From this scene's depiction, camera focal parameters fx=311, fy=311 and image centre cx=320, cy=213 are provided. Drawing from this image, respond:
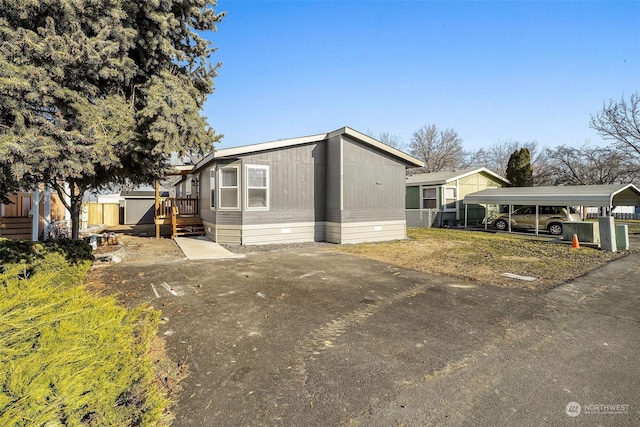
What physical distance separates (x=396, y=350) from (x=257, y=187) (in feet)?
28.6

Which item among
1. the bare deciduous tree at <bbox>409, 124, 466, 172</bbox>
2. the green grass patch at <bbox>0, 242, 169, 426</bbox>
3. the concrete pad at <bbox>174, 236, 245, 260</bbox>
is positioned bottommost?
the concrete pad at <bbox>174, 236, 245, 260</bbox>

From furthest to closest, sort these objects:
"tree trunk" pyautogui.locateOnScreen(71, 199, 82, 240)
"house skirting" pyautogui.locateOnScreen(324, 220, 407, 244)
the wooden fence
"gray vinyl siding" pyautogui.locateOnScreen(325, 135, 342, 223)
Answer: the wooden fence < "house skirting" pyautogui.locateOnScreen(324, 220, 407, 244) < "gray vinyl siding" pyautogui.locateOnScreen(325, 135, 342, 223) < "tree trunk" pyautogui.locateOnScreen(71, 199, 82, 240)

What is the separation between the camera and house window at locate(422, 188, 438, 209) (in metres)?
19.8

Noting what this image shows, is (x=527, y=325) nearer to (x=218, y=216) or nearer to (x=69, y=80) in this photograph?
(x=69, y=80)

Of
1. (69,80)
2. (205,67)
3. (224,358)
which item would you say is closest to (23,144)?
(69,80)

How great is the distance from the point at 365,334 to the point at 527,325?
2.24m

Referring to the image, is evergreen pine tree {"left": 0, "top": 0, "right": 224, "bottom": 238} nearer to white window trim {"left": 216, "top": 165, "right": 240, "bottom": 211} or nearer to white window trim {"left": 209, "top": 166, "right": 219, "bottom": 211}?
white window trim {"left": 216, "top": 165, "right": 240, "bottom": 211}

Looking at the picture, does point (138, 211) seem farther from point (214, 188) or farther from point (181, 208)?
point (214, 188)

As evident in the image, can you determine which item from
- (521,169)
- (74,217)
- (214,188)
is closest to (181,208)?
(214,188)

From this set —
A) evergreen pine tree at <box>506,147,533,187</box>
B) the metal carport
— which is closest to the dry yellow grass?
the metal carport

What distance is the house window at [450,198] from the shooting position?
64.4ft

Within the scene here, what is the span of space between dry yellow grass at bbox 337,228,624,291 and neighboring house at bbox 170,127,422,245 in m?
1.43

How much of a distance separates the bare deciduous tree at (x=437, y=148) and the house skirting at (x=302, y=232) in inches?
1067

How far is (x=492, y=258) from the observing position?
29.8ft
